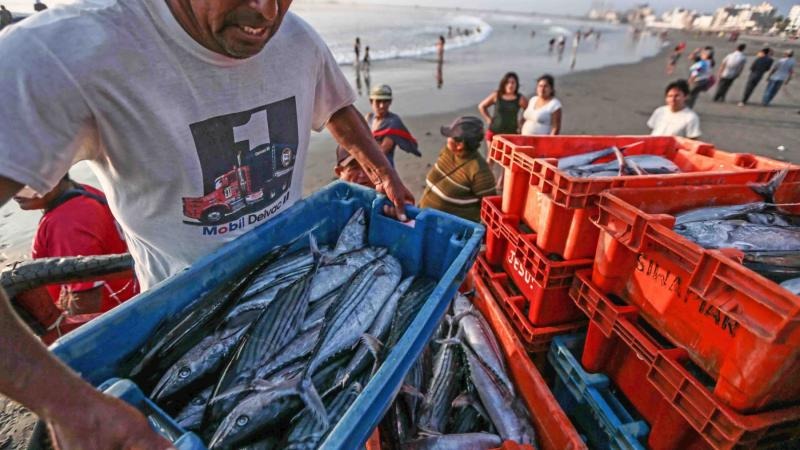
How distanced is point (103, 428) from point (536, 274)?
2033 mm

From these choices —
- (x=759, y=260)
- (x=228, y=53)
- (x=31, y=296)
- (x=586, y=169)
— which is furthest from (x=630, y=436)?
(x=31, y=296)

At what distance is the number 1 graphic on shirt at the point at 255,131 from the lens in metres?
1.67

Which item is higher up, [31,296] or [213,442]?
[213,442]

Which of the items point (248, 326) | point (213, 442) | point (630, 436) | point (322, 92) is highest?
point (322, 92)

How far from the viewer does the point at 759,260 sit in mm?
1725

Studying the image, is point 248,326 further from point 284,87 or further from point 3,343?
point 284,87

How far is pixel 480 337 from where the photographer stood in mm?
2447

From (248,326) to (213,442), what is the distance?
464 mm

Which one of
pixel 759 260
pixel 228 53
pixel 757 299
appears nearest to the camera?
pixel 757 299

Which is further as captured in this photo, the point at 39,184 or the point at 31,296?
the point at 31,296

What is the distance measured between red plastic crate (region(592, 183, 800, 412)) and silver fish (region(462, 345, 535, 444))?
0.81 m

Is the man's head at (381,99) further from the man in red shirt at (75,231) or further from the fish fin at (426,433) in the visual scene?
the fish fin at (426,433)

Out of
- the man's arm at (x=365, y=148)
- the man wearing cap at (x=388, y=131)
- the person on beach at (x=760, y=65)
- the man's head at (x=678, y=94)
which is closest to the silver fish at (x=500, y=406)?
the man's arm at (x=365, y=148)

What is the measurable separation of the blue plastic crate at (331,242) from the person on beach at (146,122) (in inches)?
5.4
